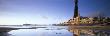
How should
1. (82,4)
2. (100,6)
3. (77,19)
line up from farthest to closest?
(77,19) < (82,4) < (100,6)

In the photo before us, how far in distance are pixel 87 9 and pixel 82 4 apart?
2.15 feet

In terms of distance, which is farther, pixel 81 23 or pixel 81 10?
pixel 81 23

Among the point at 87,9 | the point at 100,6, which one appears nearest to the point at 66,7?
the point at 87,9

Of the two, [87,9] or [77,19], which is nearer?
[87,9]

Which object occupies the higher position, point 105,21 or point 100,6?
point 100,6

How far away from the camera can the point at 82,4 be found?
15.3 metres

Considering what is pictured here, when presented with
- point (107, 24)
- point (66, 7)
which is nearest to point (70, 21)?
point (66, 7)

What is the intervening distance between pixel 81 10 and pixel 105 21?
1949 millimetres

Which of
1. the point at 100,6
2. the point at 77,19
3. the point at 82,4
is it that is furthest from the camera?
the point at 77,19

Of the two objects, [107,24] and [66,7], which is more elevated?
[66,7]

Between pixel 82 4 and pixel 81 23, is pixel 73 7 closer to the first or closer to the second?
pixel 82 4

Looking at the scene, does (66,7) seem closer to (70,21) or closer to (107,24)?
(70,21)

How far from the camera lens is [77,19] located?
16.5 metres

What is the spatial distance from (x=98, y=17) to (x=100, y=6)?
1308 mm
